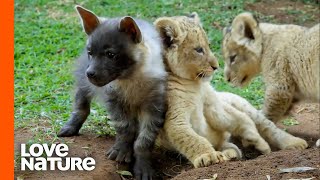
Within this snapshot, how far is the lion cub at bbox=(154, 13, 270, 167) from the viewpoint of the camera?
631 centimetres

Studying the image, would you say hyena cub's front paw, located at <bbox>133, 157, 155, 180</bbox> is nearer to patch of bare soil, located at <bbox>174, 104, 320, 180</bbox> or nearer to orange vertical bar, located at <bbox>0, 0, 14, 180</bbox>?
patch of bare soil, located at <bbox>174, 104, 320, 180</bbox>

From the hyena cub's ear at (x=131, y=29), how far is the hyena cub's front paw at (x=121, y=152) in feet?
3.49

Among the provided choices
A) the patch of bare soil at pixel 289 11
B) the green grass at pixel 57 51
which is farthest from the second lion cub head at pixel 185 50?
the patch of bare soil at pixel 289 11

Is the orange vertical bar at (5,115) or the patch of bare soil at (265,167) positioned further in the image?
the orange vertical bar at (5,115)

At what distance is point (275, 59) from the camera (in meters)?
8.21

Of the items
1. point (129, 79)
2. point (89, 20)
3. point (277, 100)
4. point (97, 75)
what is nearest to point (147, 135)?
point (129, 79)

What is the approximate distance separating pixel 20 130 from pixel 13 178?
1182mm

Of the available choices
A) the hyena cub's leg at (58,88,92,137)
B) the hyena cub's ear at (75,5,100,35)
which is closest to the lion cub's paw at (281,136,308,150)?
the hyena cub's leg at (58,88,92,137)

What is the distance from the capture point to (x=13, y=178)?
5902 millimetres

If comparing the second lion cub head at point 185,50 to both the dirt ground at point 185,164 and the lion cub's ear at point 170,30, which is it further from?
the dirt ground at point 185,164

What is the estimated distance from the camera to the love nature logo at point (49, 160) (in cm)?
612

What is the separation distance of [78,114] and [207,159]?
64.6 inches

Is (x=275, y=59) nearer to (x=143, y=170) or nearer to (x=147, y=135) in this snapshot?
Answer: (x=147, y=135)

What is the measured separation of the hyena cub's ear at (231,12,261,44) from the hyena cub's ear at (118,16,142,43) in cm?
263
